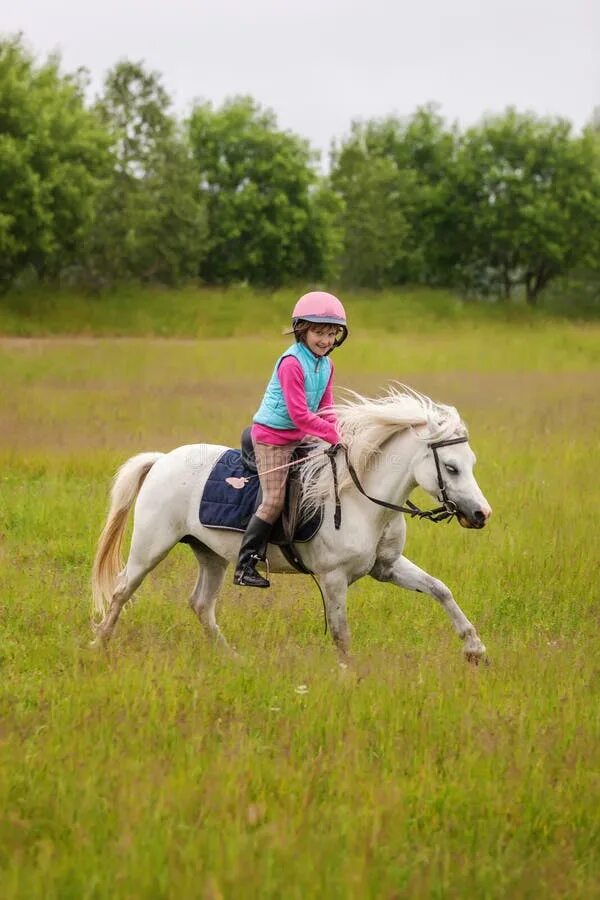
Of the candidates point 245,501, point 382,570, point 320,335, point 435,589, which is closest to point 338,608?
point 382,570

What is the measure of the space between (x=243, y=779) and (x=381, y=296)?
50.5 metres

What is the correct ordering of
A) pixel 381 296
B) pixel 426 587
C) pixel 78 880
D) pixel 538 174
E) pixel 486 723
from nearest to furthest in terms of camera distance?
pixel 78 880 < pixel 486 723 < pixel 426 587 < pixel 381 296 < pixel 538 174

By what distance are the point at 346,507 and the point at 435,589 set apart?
0.73m

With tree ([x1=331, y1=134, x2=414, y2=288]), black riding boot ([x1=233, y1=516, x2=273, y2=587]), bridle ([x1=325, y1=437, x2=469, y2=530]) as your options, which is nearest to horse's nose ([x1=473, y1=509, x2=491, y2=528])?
bridle ([x1=325, y1=437, x2=469, y2=530])

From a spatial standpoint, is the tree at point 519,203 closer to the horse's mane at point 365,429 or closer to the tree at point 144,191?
the tree at point 144,191

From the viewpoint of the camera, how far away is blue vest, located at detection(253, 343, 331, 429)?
22.7 feet

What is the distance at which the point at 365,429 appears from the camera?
687 cm

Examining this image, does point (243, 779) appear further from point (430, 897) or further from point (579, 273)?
point (579, 273)

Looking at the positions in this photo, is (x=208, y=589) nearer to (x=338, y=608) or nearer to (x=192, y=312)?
(x=338, y=608)

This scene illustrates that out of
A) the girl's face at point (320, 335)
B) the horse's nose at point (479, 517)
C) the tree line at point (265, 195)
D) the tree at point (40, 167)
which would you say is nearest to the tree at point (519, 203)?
the tree line at point (265, 195)

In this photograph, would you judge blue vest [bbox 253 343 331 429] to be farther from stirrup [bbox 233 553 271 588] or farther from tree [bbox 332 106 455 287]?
tree [bbox 332 106 455 287]

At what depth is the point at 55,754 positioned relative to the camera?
486cm

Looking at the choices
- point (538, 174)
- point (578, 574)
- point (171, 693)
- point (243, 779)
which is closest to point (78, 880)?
point (243, 779)

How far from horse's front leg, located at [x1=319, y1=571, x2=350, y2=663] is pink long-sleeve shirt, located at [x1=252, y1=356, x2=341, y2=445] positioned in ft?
2.75
